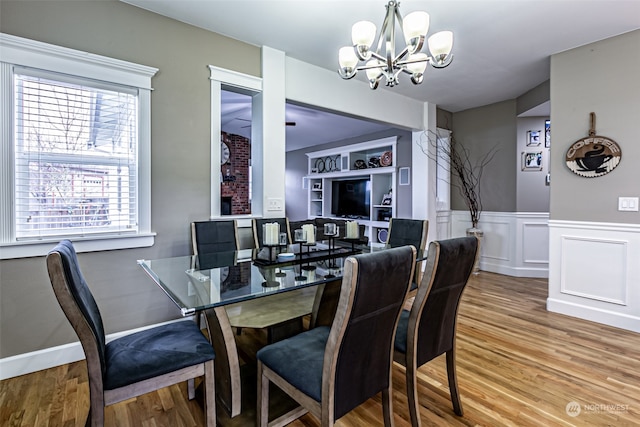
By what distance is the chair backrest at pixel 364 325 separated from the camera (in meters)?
1.10

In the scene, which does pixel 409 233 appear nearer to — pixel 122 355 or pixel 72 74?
pixel 122 355

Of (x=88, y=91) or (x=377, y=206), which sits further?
(x=377, y=206)

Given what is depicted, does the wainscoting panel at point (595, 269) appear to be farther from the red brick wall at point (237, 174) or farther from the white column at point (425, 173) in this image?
the red brick wall at point (237, 174)

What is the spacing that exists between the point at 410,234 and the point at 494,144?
3.00 m

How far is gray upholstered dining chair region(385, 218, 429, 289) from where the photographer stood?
2922 millimetres

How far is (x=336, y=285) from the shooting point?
211 centimetres

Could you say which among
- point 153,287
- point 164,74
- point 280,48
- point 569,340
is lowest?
point 569,340

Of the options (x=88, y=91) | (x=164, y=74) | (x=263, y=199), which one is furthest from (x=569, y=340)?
(x=88, y=91)

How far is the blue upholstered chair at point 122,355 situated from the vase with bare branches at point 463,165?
445cm

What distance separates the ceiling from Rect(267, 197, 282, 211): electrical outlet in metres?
1.53

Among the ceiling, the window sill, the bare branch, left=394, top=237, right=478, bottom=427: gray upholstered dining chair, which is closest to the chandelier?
the ceiling

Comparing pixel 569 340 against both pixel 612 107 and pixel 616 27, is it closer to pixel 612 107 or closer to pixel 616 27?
pixel 612 107

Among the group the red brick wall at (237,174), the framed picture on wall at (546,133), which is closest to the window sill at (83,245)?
the red brick wall at (237,174)

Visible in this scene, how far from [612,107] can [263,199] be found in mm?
3486
